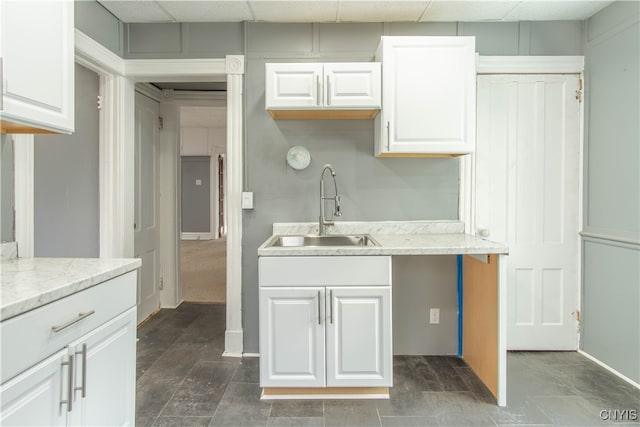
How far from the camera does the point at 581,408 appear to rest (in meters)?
1.94

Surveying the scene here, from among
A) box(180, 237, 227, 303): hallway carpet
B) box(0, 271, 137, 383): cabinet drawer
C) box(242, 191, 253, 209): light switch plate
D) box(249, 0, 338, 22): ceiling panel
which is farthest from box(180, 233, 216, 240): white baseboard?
box(0, 271, 137, 383): cabinet drawer

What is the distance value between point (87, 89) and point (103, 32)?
1.53ft

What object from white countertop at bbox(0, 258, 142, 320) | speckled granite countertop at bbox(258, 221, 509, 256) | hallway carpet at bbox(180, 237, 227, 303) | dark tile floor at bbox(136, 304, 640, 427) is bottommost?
dark tile floor at bbox(136, 304, 640, 427)

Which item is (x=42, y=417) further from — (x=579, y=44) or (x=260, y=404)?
(x=579, y=44)

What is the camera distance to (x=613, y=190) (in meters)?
2.32

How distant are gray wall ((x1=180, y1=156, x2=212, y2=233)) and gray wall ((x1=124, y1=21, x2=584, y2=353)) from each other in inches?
250

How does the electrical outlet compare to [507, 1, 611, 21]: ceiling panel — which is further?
the electrical outlet

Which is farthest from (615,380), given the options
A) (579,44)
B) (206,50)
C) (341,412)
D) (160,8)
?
(160,8)

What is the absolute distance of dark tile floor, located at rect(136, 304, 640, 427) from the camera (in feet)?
6.07

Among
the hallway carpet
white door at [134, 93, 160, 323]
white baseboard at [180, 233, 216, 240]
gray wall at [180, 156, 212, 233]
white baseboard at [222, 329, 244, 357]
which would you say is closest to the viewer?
white baseboard at [222, 329, 244, 357]

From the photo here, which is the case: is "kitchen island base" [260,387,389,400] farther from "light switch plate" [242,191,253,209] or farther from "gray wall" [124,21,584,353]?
"light switch plate" [242,191,253,209]

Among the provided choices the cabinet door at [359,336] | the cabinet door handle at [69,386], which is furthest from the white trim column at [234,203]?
the cabinet door handle at [69,386]

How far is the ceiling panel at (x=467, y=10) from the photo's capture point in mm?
2332

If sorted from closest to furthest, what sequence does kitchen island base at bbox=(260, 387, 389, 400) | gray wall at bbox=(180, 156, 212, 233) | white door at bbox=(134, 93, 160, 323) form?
1. kitchen island base at bbox=(260, 387, 389, 400)
2. white door at bbox=(134, 93, 160, 323)
3. gray wall at bbox=(180, 156, 212, 233)
